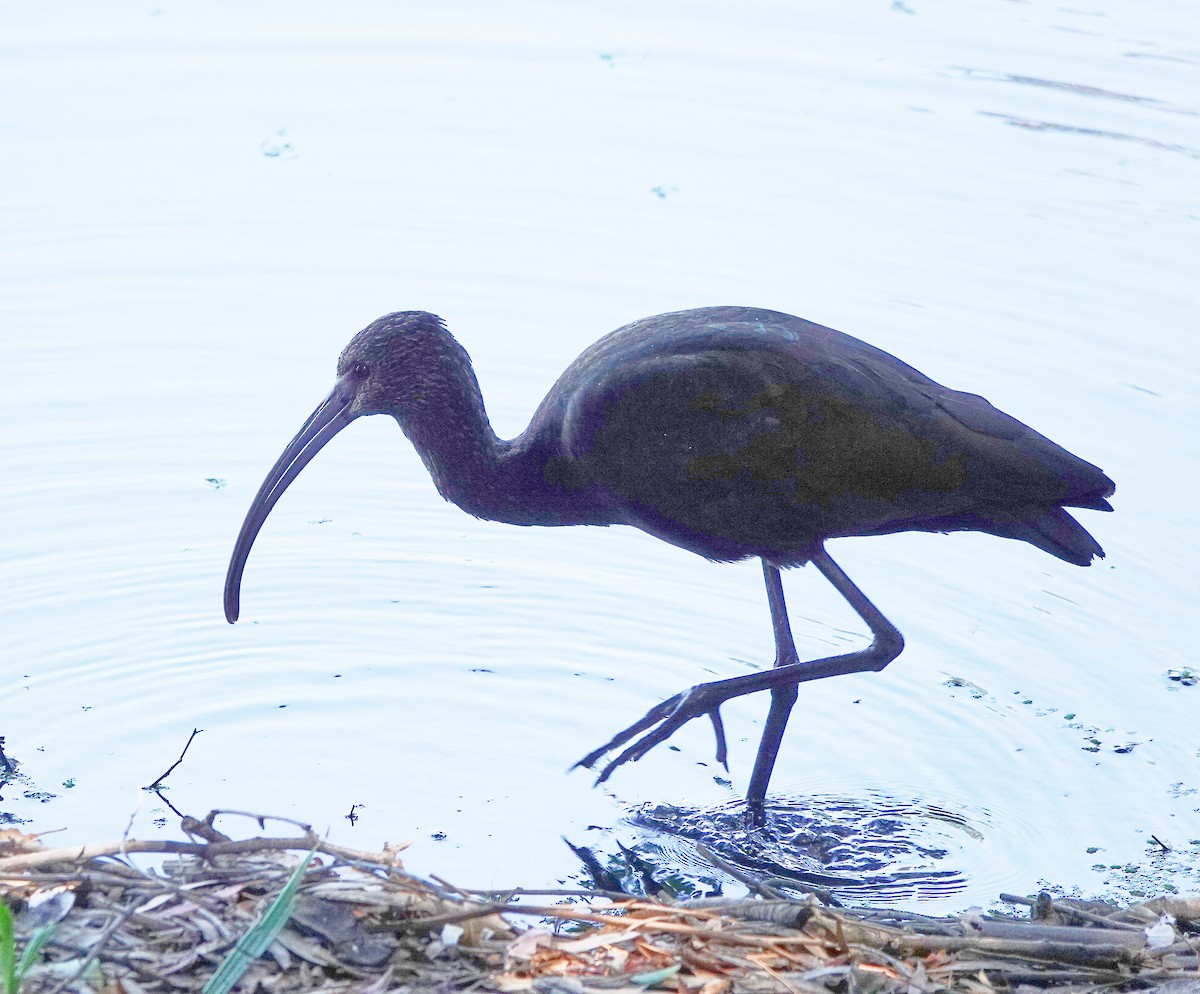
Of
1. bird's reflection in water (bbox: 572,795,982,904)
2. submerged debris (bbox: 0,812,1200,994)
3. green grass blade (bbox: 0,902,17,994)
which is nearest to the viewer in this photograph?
green grass blade (bbox: 0,902,17,994)

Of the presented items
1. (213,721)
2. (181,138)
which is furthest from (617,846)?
(181,138)

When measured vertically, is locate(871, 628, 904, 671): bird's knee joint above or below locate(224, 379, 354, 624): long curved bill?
below

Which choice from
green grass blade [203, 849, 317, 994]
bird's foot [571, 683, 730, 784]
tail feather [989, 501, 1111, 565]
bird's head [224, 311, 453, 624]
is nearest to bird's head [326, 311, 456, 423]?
bird's head [224, 311, 453, 624]

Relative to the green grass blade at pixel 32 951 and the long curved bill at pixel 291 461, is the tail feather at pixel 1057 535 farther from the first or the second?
the green grass blade at pixel 32 951

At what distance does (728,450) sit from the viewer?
A: 5.67 meters

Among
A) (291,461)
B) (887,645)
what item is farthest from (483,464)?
(887,645)

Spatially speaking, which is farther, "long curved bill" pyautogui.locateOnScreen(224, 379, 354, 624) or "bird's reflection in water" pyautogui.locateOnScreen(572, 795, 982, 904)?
"long curved bill" pyautogui.locateOnScreen(224, 379, 354, 624)

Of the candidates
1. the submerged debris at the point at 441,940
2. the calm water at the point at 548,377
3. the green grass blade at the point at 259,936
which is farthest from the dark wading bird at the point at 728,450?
the green grass blade at the point at 259,936

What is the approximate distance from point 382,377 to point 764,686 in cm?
156

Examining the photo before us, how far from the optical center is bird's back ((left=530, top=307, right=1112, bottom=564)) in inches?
222

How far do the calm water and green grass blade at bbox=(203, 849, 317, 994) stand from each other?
4.41ft

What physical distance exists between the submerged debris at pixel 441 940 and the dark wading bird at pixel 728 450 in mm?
1275

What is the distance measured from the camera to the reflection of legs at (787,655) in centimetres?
596

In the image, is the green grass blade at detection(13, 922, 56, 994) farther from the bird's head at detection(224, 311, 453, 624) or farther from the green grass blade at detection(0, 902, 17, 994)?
the bird's head at detection(224, 311, 453, 624)
